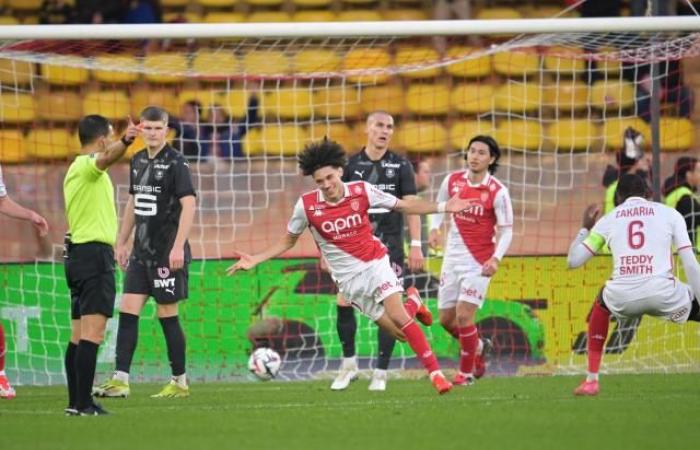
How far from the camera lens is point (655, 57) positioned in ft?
42.4

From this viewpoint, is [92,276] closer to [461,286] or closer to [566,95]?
[461,286]

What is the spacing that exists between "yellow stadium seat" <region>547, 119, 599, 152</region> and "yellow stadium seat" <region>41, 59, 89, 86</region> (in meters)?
5.53

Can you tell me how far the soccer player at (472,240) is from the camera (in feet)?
36.9

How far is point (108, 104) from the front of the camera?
16.1 meters

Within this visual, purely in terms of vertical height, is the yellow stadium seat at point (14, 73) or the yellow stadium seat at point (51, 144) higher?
the yellow stadium seat at point (14, 73)

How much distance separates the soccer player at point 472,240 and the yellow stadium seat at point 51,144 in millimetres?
5792

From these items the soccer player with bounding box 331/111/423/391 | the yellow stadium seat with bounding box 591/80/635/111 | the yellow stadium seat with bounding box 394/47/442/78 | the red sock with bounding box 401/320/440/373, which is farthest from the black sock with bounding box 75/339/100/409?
the yellow stadium seat with bounding box 591/80/635/111

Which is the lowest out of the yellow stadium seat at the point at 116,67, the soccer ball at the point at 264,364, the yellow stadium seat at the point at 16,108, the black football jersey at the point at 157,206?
the soccer ball at the point at 264,364

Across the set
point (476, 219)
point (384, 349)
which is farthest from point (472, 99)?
point (384, 349)

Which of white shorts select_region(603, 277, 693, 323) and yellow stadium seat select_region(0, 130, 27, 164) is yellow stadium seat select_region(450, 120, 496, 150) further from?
white shorts select_region(603, 277, 693, 323)

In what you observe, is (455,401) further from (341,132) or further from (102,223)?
(341,132)

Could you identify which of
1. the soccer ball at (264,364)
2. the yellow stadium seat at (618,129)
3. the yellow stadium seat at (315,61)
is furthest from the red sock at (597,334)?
the yellow stadium seat at (315,61)

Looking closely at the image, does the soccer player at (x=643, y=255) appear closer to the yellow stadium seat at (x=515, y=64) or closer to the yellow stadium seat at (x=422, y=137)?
the yellow stadium seat at (x=422, y=137)

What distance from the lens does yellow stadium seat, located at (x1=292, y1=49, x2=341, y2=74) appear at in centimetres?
1634
